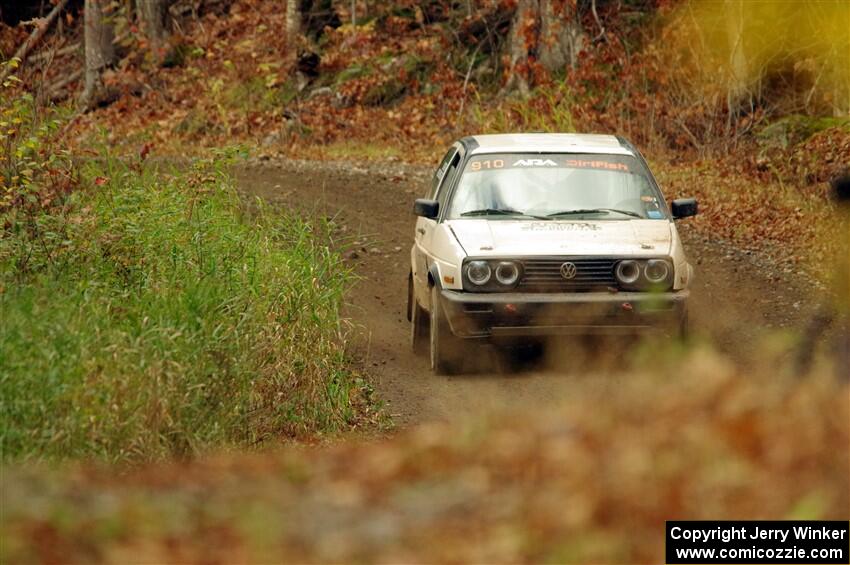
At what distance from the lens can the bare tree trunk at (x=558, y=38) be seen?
2506cm

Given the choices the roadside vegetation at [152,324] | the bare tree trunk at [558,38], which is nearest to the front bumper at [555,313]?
the roadside vegetation at [152,324]

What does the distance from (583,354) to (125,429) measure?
4.26m

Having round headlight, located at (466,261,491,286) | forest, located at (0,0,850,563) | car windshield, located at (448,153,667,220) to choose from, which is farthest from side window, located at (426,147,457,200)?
round headlight, located at (466,261,491,286)

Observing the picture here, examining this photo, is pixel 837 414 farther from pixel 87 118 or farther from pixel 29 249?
pixel 87 118

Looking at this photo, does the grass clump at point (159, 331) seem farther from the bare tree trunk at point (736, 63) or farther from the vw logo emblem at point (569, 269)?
the bare tree trunk at point (736, 63)

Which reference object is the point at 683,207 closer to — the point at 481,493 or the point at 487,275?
the point at 487,275

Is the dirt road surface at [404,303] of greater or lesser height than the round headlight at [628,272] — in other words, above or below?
below

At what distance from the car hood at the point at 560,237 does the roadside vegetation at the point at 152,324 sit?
1206mm

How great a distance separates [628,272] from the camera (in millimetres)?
9227

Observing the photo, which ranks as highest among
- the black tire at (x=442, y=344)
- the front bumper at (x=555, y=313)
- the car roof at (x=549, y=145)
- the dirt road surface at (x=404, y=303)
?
the car roof at (x=549, y=145)

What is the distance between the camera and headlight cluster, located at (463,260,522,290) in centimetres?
920

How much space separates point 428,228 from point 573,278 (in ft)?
5.66

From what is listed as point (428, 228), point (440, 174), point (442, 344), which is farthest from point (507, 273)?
point (440, 174)

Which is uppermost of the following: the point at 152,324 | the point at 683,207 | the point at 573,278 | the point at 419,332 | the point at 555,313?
the point at 683,207
